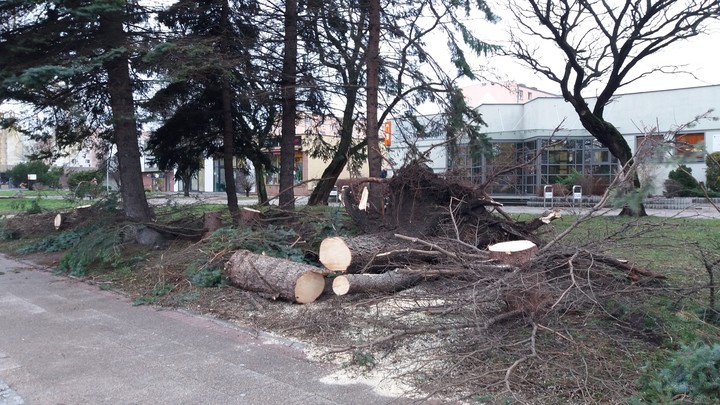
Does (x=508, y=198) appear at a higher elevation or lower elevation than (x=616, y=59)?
lower

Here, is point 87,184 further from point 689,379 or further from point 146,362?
point 689,379

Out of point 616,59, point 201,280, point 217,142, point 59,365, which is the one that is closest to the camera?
point 59,365

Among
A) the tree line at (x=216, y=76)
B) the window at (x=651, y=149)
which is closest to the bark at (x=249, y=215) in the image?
the tree line at (x=216, y=76)

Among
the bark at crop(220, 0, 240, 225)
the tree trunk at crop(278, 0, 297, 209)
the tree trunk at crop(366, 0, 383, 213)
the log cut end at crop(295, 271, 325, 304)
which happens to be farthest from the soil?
the tree trunk at crop(278, 0, 297, 209)

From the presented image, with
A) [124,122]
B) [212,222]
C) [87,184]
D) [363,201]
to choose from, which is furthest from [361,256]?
[87,184]

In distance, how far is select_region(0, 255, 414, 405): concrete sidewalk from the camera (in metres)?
5.14

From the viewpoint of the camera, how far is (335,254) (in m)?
8.48

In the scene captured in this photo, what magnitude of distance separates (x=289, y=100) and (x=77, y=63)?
533cm

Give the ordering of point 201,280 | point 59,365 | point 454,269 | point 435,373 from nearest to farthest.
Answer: point 435,373 < point 59,365 < point 454,269 < point 201,280

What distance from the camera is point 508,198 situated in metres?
28.5

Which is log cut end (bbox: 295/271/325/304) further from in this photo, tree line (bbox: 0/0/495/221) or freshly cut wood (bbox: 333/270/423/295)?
tree line (bbox: 0/0/495/221)

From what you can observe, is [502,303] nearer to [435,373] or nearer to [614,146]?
[435,373]

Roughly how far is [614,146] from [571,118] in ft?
41.6

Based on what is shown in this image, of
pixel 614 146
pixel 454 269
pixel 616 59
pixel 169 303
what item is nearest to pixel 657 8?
pixel 616 59
